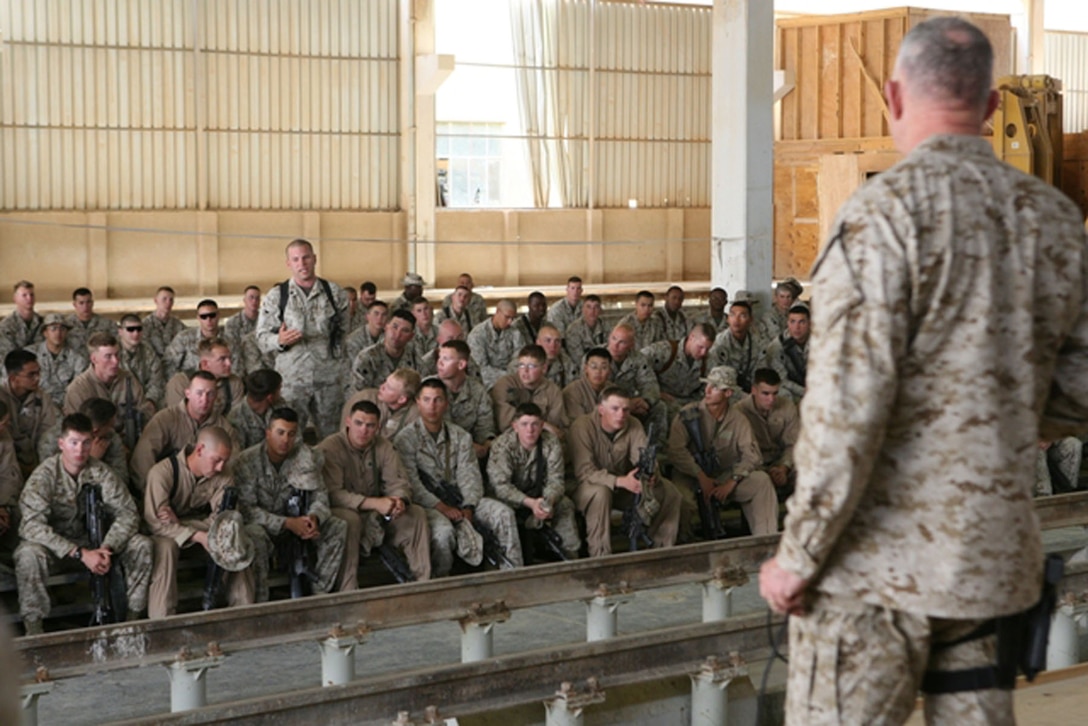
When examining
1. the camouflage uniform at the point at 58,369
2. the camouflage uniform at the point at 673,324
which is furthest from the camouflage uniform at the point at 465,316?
the camouflage uniform at the point at 58,369

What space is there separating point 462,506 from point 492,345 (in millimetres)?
4549

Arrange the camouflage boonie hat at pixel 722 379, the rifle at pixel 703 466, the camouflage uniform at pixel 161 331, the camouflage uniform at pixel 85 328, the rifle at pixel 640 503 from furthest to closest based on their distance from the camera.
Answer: the camouflage uniform at pixel 161 331
the camouflage uniform at pixel 85 328
the camouflage boonie hat at pixel 722 379
the rifle at pixel 703 466
the rifle at pixel 640 503

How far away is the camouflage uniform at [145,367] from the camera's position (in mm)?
12703

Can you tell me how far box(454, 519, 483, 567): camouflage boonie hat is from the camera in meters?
9.48

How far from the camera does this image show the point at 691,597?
9.92 m

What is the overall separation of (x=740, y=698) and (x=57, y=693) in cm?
345

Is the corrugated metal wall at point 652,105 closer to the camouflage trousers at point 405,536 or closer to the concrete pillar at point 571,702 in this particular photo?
the camouflage trousers at point 405,536

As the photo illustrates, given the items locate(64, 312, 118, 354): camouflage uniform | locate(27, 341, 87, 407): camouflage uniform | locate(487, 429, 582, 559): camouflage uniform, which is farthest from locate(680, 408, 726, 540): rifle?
locate(64, 312, 118, 354): camouflage uniform

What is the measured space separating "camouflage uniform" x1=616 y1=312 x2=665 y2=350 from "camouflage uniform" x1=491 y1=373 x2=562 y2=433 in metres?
4.36

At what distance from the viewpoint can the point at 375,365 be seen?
12.1 m

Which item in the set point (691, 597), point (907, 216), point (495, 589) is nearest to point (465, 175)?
point (691, 597)

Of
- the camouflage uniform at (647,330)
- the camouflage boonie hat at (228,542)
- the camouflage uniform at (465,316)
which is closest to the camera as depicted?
the camouflage boonie hat at (228,542)

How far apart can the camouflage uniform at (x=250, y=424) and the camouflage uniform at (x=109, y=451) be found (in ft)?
Answer: 2.69

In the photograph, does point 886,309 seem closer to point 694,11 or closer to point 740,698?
point 740,698
